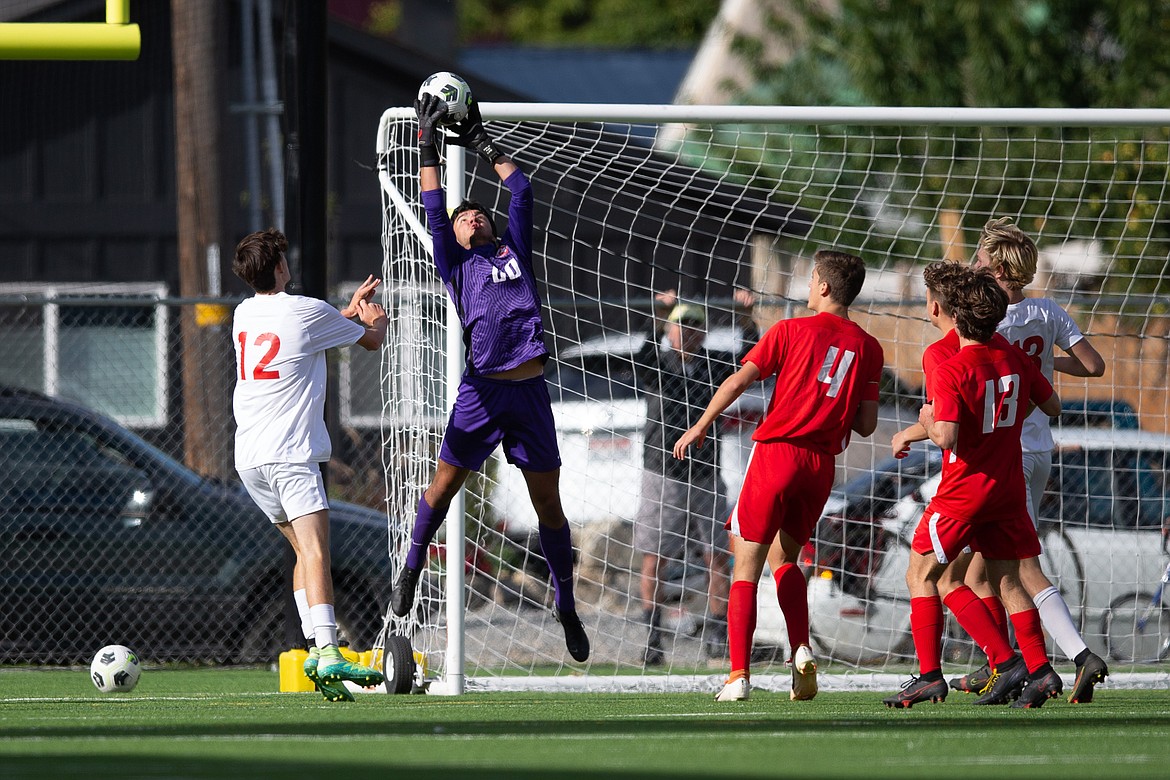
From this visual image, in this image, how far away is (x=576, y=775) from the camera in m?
4.34

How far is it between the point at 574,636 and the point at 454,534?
959 millimetres

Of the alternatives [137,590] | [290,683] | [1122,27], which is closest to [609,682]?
[290,683]

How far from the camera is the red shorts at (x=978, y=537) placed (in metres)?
6.63

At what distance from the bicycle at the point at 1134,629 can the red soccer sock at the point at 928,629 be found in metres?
3.47

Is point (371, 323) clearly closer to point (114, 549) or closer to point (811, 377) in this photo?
point (811, 377)

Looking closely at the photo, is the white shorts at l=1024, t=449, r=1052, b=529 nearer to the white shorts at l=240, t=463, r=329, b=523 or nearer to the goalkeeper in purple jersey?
the goalkeeper in purple jersey

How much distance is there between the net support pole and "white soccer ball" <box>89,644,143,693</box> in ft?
5.05

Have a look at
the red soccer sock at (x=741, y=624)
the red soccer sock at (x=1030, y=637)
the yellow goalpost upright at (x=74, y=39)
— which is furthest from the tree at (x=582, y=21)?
the red soccer sock at (x=1030, y=637)

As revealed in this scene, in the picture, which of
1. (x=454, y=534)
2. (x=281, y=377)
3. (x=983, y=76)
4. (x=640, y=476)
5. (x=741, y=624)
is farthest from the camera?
(x=983, y=76)

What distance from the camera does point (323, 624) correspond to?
696 centimetres

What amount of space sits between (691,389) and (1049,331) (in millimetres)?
2954

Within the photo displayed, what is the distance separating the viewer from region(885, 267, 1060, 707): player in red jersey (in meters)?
6.57

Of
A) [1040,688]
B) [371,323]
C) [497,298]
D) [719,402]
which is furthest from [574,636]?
[1040,688]

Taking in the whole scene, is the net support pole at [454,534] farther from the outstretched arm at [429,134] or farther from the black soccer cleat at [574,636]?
the outstretched arm at [429,134]
